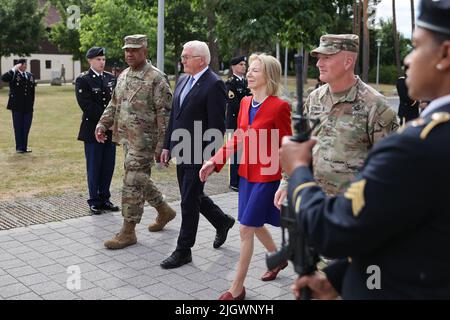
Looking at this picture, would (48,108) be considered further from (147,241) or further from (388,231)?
(388,231)

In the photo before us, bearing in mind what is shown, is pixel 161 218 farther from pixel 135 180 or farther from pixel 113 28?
pixel 113 28

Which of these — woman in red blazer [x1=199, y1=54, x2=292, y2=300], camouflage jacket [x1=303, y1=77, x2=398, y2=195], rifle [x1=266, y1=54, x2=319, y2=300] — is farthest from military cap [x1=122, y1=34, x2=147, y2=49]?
rifle [x1=266, y1=54, x2=319, y2=300]

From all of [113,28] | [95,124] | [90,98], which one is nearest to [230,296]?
[95,124]

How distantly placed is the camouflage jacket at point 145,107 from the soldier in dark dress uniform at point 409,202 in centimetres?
423

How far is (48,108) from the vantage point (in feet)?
85.0

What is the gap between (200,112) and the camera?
5293 mm

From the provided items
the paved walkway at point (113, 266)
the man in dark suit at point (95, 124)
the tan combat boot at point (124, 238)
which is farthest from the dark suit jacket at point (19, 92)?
the tan combat boot at point (124, 238)

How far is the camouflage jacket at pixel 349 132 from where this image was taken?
3.86 m

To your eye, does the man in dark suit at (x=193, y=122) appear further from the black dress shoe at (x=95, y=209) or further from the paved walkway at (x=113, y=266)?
the black dress shoe at (x=95, y=209)

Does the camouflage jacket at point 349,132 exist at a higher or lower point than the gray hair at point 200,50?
lower

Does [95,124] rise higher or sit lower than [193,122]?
lower

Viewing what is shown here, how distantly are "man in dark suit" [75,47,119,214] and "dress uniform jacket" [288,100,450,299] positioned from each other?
19.5ft

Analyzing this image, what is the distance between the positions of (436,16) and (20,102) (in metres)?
11.8

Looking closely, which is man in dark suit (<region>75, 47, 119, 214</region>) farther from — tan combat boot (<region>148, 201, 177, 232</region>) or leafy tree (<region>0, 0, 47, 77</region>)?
leafy tree (<region>0, 0, 47, 77</region>)
